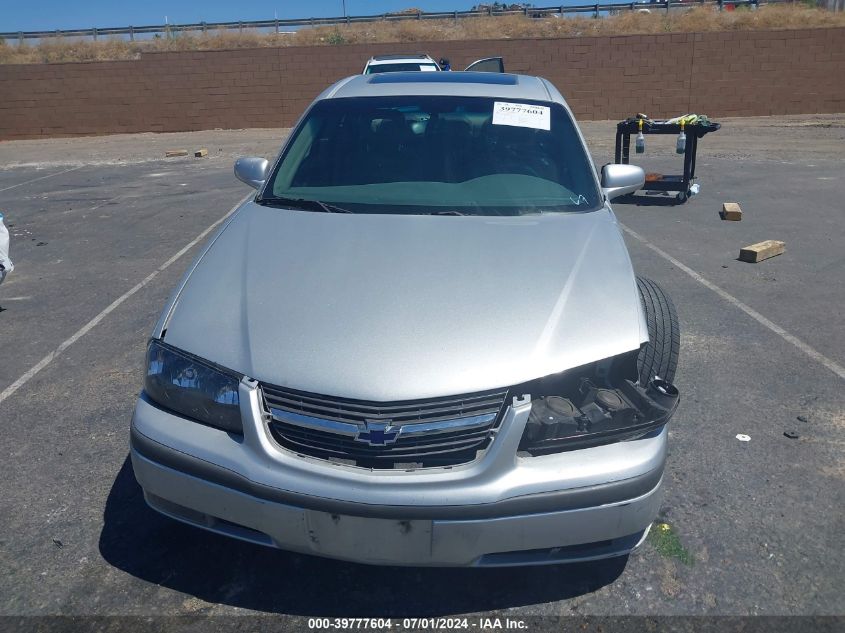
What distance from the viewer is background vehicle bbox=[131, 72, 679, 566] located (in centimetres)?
227

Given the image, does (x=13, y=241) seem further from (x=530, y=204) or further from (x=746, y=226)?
(x=746, y=226)

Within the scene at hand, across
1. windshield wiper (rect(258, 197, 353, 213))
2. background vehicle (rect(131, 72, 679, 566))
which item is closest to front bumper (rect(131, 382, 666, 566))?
background vehicle (rect(131, 72, 679, 566))

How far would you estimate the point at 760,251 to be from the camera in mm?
6887

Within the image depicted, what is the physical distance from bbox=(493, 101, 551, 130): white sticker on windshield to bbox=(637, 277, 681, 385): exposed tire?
1019 mm

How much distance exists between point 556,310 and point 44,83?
25.3 metres

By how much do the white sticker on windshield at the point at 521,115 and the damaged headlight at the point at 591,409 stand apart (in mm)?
1830

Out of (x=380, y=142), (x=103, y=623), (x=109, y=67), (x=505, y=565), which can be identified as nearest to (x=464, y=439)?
(x=505, y=565)

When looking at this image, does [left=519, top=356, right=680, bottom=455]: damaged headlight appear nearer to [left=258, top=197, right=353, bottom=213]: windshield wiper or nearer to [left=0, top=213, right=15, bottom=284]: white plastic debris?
[left=258, top=197, right=353, bottom=213]: windshield wiper

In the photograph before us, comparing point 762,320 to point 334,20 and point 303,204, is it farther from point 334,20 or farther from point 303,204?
point 334,20

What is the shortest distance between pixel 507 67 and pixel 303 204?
21.8 m

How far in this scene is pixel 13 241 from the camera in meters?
8.60

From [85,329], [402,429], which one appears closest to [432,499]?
[402,429]

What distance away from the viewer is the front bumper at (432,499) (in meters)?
2.24

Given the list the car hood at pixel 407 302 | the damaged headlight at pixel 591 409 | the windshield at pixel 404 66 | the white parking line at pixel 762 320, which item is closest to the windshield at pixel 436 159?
the car hood at pixel 407 302
